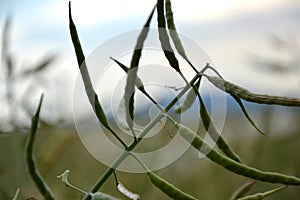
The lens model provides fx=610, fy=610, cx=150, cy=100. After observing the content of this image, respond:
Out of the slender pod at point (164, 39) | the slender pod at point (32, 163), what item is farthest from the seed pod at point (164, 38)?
the slender pod at point (32, 163)

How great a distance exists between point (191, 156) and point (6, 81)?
113cm

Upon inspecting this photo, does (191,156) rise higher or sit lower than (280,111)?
lower

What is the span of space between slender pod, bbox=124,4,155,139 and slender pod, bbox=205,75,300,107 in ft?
0.16

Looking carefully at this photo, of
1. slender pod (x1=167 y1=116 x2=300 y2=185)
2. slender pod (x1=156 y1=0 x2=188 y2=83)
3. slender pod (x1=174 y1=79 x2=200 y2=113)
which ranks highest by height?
slender pod (x1=156 y1=0 x2=188 y2=83)

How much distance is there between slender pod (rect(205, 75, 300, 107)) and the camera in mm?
385

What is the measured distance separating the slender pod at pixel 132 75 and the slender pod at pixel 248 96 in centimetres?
5

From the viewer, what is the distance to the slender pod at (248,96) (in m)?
0.39

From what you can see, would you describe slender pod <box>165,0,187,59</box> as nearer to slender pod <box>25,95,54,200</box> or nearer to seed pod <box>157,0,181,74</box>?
seed pod <box>157,0,181,74</box>

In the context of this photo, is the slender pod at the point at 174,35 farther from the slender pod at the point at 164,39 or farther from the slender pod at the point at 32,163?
the slender pod at the point at 32,163

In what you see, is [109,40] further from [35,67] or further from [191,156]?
[191,156]

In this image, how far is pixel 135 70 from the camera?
1.25 ft

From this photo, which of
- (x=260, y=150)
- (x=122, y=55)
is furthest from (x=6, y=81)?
(x=260, y=150)

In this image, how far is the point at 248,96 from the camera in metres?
0.39

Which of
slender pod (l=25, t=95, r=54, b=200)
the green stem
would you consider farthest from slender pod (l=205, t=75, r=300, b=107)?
slender pod (l=25, t=95, r=54, b=200)
